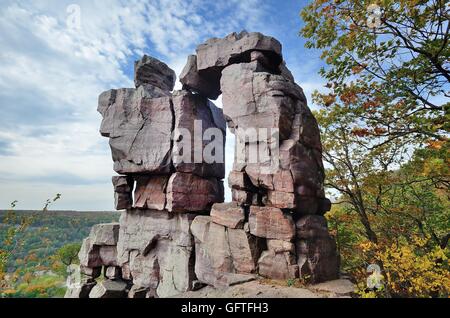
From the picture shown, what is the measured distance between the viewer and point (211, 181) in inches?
637

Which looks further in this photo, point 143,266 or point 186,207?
point 143,266

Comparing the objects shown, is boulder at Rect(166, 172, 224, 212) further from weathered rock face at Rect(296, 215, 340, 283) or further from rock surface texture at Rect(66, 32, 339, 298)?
weathered rock face at Rect(296, 215, 340, 283)

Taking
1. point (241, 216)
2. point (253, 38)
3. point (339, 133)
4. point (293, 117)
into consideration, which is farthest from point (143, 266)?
point (339, 133)

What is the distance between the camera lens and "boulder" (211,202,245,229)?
11873 millimetres

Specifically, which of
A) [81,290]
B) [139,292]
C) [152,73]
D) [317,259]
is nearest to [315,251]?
[317,259]

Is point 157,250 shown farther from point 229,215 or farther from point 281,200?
point 281,200

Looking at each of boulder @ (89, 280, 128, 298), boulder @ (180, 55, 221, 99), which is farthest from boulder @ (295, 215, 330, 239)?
boulder @ (89, 280, 128, 298)

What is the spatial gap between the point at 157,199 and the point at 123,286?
6.03m

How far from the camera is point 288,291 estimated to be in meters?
9.23

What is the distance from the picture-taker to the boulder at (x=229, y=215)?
11.9 m

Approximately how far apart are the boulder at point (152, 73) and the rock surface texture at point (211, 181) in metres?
0.07

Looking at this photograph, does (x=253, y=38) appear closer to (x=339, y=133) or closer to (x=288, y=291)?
(x=339, y=133)

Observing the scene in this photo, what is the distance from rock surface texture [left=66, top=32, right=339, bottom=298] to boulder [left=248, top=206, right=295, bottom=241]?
41mm
